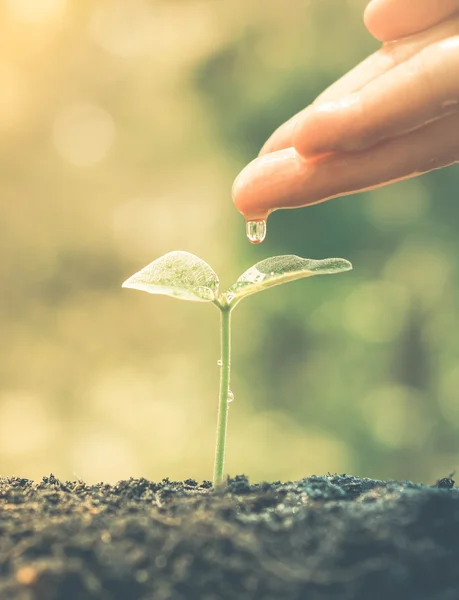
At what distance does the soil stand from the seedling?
276 millimetres

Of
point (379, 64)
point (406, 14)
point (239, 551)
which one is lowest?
point (239, 551)

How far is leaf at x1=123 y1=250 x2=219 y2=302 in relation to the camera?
122 cm

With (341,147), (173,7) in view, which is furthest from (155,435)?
(341,147)

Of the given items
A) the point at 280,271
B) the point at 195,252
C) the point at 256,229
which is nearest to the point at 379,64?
the point at 256,229

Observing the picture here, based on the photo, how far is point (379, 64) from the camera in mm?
1611

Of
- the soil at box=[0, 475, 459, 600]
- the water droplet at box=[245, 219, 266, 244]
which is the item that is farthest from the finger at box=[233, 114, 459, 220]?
the soil at box=[0, 475, 459, 600]

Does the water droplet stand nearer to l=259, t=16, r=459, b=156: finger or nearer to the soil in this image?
l=259, t=16, r=459, b=156: finger

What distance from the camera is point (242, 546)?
0.80 metres

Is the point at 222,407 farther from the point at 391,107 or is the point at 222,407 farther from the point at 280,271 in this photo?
the point at 391,107

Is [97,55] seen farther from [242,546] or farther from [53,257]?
[242,546]

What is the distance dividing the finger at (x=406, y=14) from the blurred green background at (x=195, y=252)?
4.74m

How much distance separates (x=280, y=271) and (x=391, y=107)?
0.38 meters

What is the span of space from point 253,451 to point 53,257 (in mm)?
3153

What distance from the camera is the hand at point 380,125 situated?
3.88 ft
